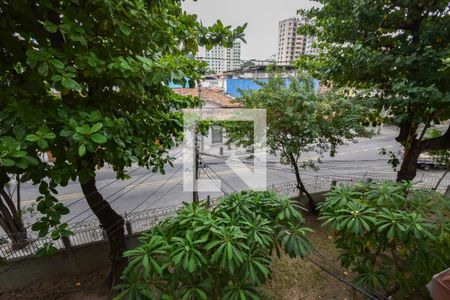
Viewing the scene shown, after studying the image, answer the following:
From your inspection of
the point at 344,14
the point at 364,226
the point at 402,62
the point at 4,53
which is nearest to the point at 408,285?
the point at 364,226

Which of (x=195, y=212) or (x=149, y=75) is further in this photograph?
(x=195, y=212)

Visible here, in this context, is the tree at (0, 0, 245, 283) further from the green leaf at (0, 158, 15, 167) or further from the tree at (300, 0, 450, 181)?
the tree at (300, 0, 450, 181)

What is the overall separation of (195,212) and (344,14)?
4730 millimetres

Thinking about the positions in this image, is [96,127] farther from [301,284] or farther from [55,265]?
[301,284]

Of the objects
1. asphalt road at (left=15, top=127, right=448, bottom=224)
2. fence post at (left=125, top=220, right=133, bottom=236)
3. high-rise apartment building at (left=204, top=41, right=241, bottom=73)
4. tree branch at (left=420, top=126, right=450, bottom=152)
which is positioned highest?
high-rise apartment building at (left=204, top=41, right=241, bottom=73)

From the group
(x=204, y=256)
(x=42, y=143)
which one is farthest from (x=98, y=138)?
(x=204, y=256)

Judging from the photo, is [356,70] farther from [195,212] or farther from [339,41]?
[195,212]

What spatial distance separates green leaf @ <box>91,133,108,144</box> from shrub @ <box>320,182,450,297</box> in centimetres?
254

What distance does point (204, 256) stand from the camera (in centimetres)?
213

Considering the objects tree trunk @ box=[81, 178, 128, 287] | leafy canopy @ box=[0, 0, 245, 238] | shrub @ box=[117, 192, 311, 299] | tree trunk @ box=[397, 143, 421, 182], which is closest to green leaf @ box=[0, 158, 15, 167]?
leafy canopy @ box=[0, 0, 245, 238]

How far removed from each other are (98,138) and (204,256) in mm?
1341

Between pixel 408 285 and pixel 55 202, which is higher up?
pixel 55 202

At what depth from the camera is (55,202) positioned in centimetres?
227

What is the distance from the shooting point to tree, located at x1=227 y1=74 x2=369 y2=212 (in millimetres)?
5520
